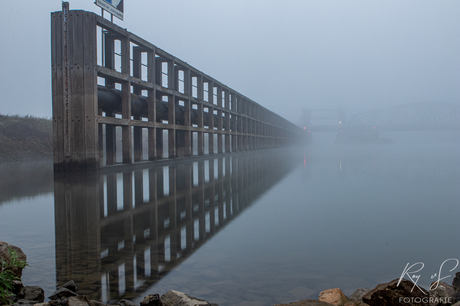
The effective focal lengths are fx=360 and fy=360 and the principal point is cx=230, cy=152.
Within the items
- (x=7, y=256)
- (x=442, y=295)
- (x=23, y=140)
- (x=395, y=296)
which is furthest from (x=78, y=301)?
(x=23, y=140)

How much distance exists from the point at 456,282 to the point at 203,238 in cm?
260

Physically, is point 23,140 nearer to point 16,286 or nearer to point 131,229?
point 131,229

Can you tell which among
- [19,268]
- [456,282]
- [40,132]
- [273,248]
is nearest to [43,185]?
[19,268]

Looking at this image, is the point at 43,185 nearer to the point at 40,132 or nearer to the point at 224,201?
the point at 224,201

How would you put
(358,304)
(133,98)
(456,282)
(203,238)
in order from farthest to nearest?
(133,98), (203,238), (456,282), (358,304)

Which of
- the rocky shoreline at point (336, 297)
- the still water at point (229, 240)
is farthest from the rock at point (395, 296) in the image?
the still water at point (229, 240)

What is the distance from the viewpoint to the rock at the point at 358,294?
2737mm

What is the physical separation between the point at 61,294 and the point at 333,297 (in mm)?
2055

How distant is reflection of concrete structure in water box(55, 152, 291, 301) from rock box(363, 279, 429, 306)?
1728 millimetres

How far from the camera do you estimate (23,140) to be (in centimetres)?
2359

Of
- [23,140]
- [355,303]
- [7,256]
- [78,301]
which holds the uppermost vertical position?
[23,140]

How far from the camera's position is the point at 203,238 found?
4.37 m

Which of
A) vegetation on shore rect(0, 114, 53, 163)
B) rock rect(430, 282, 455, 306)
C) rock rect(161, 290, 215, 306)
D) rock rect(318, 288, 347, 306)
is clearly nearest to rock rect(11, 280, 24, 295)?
rock rect(161, 290, 215, 306)

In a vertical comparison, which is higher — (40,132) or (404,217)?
(40,132)
